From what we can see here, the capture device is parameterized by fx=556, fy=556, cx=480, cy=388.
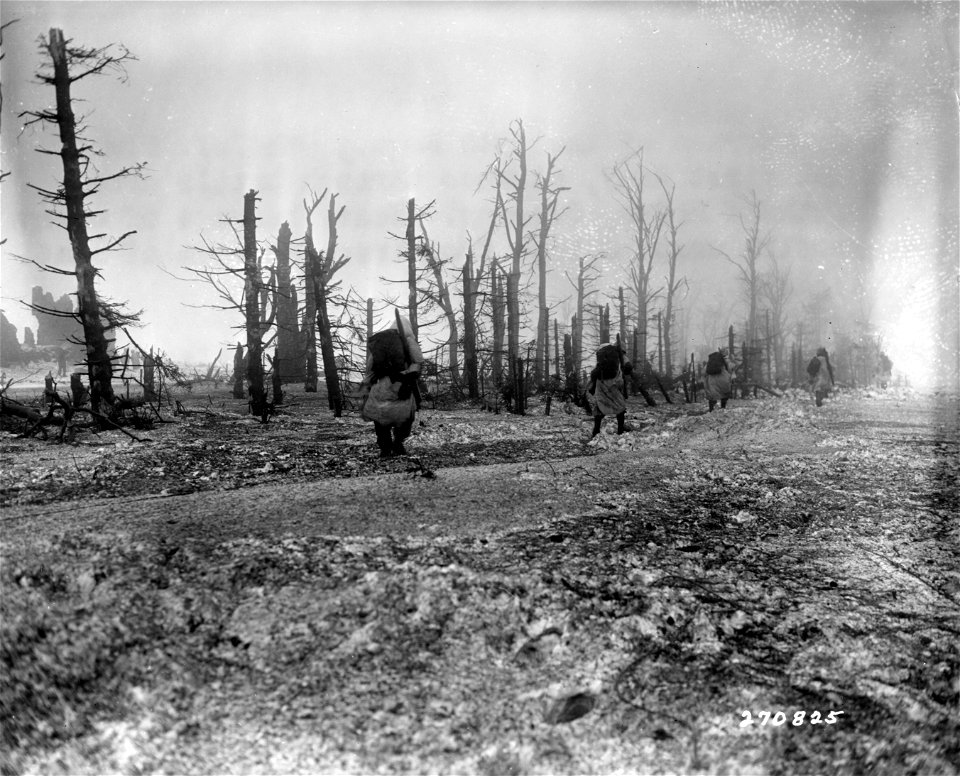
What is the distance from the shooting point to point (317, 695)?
6.09ft

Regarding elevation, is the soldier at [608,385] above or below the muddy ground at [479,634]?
above

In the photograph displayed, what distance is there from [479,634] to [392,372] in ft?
13.9

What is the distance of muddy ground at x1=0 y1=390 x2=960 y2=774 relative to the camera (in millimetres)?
1691

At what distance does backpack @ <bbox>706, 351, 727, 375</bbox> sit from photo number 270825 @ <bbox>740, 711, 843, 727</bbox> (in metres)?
13.4

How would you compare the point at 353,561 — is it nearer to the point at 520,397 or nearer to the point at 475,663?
the point at 475,663

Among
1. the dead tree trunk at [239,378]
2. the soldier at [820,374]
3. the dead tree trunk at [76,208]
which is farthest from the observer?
the dead tree trunk at [239,378]

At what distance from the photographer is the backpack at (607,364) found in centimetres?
929

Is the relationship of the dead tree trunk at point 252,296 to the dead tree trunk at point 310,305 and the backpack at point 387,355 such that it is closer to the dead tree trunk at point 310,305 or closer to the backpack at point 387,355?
the dead tree trunk at point 310,305

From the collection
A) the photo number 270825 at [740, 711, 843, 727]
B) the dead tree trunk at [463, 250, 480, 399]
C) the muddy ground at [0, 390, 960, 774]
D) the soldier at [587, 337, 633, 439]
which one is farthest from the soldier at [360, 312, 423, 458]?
the dead tree trunk at [463, 250, 480, 399]

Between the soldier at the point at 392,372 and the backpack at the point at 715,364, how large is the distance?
10.3 meters

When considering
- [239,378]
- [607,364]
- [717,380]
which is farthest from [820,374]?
[239,378]

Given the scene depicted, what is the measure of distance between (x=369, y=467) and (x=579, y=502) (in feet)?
9.92

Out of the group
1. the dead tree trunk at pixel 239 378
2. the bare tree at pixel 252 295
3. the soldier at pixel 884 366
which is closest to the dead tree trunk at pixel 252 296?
the bare tree at pixel 252 295

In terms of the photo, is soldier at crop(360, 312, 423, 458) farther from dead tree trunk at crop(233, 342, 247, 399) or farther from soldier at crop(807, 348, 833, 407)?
dead tree trunk at crop(233, 342, 247, 399)
